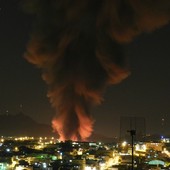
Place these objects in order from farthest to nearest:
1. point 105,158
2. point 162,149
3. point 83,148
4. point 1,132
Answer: point 1,132 < point 162,149 < point 83,148 < point 105,158

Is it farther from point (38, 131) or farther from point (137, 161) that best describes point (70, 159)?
point (38, 131)

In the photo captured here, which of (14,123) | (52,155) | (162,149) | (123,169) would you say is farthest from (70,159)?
(14,123)

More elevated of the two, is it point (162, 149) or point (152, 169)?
point (162, 149)

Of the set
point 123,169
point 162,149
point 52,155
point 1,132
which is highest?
point 1,132

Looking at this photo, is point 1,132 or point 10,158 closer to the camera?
point 10,158

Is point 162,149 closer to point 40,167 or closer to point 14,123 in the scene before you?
point 40,167

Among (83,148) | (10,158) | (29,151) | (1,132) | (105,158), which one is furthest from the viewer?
(1,132)

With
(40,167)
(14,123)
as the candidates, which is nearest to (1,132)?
(14,123)

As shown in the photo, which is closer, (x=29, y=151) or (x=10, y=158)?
(x=10, y=158)

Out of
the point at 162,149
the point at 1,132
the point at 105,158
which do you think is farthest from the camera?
the point at 1,132
